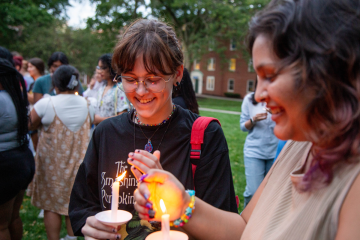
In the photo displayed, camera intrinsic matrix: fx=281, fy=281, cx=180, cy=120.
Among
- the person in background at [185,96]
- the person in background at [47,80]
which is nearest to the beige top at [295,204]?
the person in background at [185,96]

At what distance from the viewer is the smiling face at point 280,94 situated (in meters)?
1.04

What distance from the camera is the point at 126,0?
27.1 metres

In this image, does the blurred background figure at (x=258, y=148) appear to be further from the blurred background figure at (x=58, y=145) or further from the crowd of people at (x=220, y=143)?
the blurred background figure at (x=58, y=145)

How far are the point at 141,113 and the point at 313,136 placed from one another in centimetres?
119

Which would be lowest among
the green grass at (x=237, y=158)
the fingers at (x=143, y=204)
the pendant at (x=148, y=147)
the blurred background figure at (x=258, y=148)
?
the green grass at (x=237, y=158)

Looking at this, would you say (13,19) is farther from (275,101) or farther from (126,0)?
(275,101)

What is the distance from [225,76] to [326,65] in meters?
45.9

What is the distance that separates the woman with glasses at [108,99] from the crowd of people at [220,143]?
3.87ft

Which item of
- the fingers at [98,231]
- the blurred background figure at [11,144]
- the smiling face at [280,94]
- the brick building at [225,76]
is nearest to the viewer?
the smiling face at [280,94]

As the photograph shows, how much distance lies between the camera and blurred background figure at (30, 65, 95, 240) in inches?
165

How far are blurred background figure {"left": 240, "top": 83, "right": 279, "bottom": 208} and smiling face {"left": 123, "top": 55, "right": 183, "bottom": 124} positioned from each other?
300 centimetres

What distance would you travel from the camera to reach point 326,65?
96 cm

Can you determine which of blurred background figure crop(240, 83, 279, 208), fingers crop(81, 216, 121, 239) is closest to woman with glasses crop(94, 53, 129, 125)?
blurred background figure crop(240, 83, 279, 208)

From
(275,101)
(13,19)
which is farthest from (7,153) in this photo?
(13,19)
